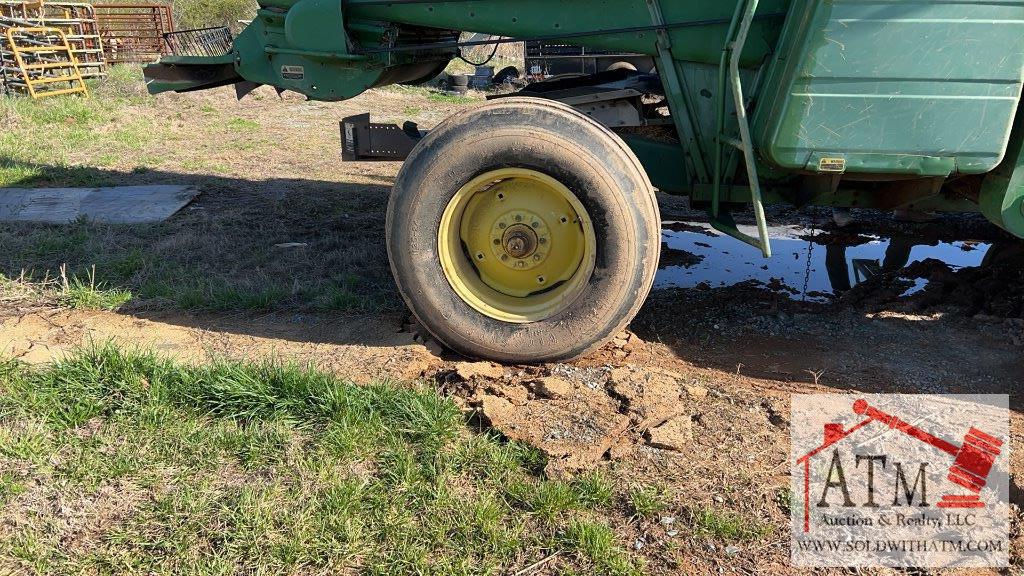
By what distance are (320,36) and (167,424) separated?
90.8 inches

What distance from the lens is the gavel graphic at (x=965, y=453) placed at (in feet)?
9.12

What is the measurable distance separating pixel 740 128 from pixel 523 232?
1.12m

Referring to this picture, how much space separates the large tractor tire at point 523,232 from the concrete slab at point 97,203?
361 centimetres

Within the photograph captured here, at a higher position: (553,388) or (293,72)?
(293,72)

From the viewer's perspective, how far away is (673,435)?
3.09 m

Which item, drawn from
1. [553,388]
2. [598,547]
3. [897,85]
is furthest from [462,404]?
[897,85]

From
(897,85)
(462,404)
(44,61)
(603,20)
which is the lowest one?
(462,404)

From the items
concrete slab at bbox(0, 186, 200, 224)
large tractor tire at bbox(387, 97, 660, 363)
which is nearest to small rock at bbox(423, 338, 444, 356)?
large tractor tire at bbox(387, 97, 660, 363)

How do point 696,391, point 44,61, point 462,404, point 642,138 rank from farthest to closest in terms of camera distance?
point 44,61 → point 642,138 → point 696,391 → point 462,404

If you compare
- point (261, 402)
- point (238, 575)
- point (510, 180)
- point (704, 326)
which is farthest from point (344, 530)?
point (704, 326)

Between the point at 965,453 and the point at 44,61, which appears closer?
the point at 965,453

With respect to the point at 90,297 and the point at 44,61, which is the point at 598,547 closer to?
the point at 90,297

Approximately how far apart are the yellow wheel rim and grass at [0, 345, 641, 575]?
2.18 ft

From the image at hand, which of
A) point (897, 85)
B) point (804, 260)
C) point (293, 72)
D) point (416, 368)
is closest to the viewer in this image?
point (897, 85)
